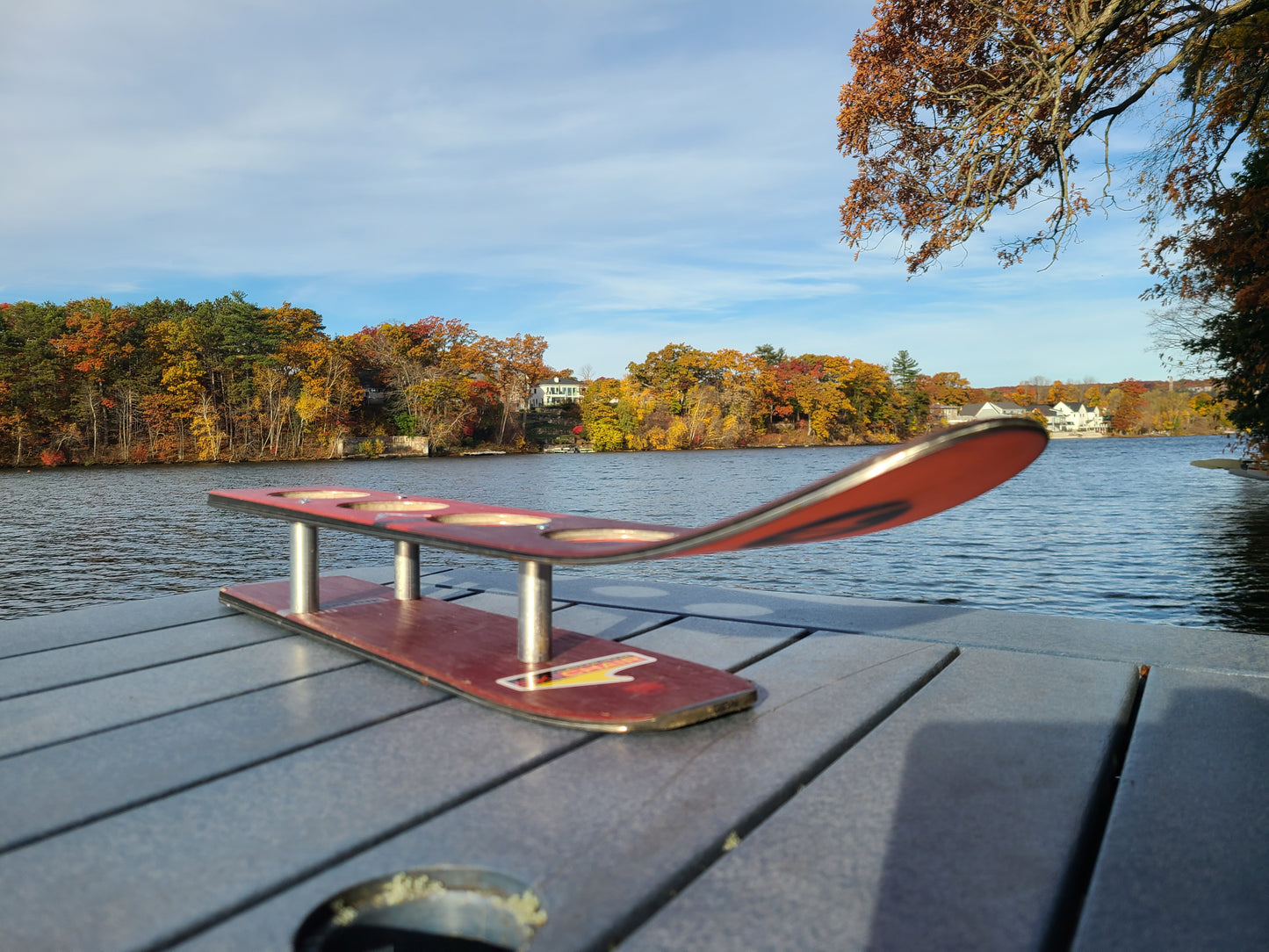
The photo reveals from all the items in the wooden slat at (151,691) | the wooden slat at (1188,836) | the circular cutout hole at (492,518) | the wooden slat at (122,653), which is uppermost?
the circular cutout hole at (492,518)

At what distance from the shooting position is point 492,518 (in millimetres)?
2732

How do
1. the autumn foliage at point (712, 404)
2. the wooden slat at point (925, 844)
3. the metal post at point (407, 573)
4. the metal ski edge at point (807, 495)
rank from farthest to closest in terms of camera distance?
the autumn foliage at point (712, 404), the metal post at point (407, 573), the metal ski edge at point (807, 495), the wooden slat at point (925, 844)

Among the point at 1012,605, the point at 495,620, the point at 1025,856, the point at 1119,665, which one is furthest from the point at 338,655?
the point at 1012,605

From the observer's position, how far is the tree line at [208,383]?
133 feet

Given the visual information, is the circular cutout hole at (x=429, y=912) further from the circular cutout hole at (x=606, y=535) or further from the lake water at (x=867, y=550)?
the lake water at (x=867, y=550)

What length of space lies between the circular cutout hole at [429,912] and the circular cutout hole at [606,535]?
1.07 metres

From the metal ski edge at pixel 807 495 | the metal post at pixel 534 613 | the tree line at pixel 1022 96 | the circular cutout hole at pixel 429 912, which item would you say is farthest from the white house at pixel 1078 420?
the circular cutout hole at pixel 429 912

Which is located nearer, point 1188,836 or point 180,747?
point 1188,836

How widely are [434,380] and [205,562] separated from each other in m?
42.8

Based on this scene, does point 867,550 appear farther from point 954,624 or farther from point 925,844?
point 925,844

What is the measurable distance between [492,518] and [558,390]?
9794 cm

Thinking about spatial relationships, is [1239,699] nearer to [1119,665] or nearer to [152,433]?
[1119,665]

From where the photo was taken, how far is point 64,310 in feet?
141

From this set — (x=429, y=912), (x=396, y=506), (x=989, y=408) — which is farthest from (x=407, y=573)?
(x=989, y=408)
